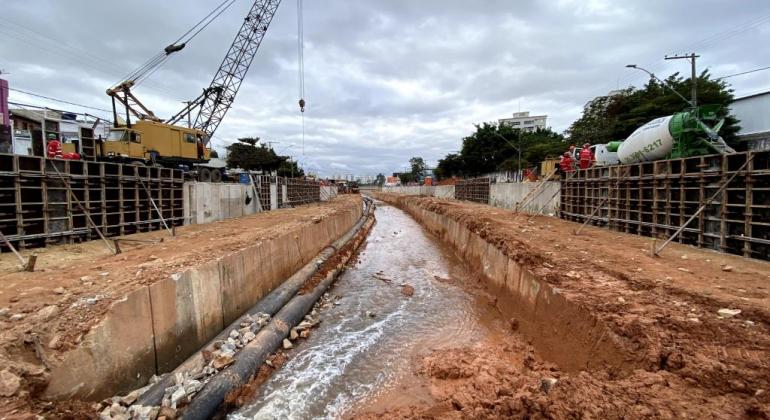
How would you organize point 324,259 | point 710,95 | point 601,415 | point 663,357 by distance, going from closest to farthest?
point 601,415
point 663,357
point 324,259
point 710,95

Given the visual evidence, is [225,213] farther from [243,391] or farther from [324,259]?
[243,391]

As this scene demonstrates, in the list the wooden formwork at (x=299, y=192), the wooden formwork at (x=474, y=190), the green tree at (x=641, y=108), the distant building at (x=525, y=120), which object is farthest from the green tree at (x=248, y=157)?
the distant building at (x=525, y=120)

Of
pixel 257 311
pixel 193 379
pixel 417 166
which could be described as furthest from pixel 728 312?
pixel 417 166

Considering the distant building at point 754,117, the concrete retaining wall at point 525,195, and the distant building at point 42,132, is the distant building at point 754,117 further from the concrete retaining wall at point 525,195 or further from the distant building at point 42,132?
the distant building at point 42,132

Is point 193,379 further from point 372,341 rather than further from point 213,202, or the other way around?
point 213,202

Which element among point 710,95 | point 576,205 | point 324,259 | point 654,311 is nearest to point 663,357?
point 654,311

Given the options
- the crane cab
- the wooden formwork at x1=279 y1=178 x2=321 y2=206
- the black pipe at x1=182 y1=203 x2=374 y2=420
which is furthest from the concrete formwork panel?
the wooden formwork at x1=279 y1=178 x2=321 y2=206

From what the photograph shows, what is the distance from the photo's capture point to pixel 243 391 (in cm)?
629

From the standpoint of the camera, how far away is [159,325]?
20.6 ft

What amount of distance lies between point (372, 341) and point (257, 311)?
111 inches

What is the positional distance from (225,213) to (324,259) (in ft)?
27.0

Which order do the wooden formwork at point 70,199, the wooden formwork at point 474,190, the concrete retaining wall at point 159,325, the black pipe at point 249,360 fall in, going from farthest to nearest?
the wooden formwork at point 474,190, the wooden formwork at point 70,199, the black pipe at point 249,360, the concrete retaining wall at point 159,325

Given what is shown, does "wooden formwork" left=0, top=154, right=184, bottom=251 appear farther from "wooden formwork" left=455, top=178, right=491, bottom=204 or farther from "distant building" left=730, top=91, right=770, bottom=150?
"distant building" left=730, top=91, right=770, bottom=150

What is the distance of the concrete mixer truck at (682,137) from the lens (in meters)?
12.5
